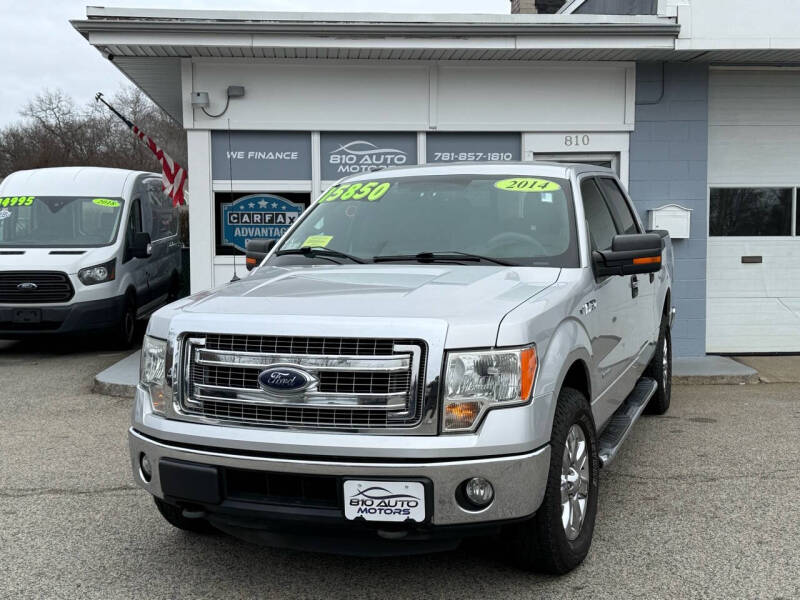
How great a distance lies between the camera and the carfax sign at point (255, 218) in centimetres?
940

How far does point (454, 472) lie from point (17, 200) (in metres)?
10.2

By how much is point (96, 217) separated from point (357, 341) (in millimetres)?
9147

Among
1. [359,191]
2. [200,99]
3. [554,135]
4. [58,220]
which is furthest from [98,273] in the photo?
[359,191]

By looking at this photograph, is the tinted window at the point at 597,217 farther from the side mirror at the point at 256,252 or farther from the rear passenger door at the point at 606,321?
the side mirror at the point at 256,252

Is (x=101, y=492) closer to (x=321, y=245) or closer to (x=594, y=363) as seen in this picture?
(x=321, y=245)

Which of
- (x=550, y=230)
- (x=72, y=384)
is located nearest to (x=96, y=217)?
(x=72, y=384)

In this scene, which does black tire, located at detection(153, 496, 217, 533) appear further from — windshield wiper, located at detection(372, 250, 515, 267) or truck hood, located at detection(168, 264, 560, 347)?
windshield wiper, located at detection(372, 250, 515, 267)

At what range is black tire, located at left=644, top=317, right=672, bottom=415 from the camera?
6.54 metres

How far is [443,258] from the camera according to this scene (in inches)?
169

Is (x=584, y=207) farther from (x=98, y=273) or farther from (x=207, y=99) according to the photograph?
(x=98, y=273)

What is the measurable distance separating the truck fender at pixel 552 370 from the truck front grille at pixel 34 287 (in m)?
8.14

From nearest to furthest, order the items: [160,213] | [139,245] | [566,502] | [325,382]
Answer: [325,382] < [566,502] < [139,245] < [160,213]

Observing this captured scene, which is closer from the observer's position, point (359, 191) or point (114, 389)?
point (359, 191)

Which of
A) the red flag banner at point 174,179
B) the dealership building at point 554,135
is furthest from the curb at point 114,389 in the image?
the red flag banner at point 174,179
